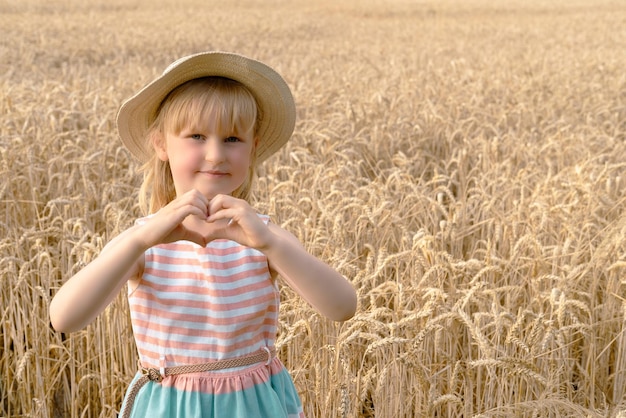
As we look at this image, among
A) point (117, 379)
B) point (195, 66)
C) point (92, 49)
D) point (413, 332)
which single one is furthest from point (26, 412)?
point (92, 49)

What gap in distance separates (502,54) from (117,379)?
1046 centimetres

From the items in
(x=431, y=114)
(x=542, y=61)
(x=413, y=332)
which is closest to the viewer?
(x=413, y=332)

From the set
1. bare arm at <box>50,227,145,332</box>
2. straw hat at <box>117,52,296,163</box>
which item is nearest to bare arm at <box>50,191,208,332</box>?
bare arm at <box>50,227,145,332</box>

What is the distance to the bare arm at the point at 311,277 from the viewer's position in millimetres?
1377

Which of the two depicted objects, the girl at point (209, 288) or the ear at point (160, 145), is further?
the ear at point (160, 145)

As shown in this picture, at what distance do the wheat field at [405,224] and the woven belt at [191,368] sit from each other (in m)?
0.25

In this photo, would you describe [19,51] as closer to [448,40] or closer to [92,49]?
[92,49]

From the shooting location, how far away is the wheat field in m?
2.28

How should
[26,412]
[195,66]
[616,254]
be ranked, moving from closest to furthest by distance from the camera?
[195,66] < [26,412] < [616,254]

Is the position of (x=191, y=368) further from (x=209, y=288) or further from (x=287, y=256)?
(x=287, y=256)

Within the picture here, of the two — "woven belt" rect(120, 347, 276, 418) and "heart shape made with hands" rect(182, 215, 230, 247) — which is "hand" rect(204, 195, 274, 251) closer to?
"heart shape made with hands" rect(182, 215, 230, 247)

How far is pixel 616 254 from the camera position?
3104 mm

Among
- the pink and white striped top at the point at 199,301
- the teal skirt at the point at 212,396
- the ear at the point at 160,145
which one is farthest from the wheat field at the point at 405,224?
the ear at the point at 160,145

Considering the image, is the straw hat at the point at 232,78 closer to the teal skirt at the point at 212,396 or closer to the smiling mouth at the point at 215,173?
the smiling mouth at the point at 215,173
